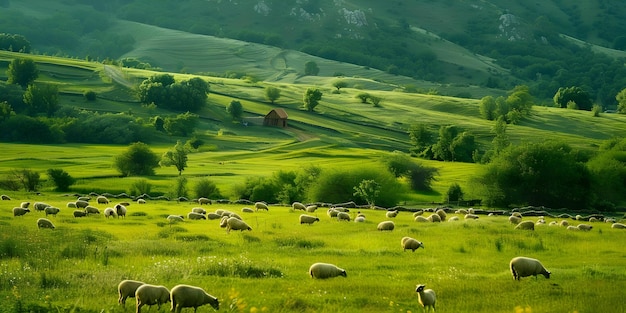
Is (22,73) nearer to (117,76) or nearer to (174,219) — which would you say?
(117,76)

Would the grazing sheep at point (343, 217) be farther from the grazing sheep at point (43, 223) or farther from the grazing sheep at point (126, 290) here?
the grazing sheep at point (126, 290)

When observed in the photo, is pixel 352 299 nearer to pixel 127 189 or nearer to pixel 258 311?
pixel 258 311

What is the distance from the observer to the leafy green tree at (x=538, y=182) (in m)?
77.2

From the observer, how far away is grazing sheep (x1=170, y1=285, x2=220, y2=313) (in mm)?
14680

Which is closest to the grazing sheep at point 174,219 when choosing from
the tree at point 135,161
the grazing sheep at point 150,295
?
the grazing sheep at point 150,295

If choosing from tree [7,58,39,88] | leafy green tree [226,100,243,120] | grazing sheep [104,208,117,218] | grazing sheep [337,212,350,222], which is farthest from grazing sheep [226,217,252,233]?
tree [7,58,39,88]

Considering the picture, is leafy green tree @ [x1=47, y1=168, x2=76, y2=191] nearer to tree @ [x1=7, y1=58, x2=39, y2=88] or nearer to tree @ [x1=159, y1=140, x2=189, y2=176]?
tree @ [x1=159, y1=140, x2=189, y2=176]

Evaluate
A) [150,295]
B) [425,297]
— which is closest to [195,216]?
[150,295]

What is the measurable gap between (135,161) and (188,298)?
75.3 meters

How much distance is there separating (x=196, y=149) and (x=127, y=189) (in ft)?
137

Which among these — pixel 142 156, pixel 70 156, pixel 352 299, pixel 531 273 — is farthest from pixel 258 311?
pixel 70 156

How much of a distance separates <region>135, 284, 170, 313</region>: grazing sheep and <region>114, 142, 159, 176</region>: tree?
240ft

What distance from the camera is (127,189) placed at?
73.3 metres

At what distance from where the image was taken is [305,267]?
2108cm
